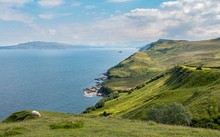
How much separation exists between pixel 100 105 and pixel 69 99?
69379 millimetres

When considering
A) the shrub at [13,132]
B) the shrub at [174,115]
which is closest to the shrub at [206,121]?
the shrub at [174,115]

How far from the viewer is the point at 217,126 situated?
4562cm

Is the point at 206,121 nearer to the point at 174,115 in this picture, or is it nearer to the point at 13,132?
the point at 174,115

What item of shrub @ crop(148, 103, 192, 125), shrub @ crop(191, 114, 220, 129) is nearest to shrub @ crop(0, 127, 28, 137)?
shrub @ crop(148, 103, 192, 125)

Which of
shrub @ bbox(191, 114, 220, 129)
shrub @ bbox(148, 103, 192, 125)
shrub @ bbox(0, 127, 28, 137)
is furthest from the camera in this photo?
shrub @ bbox(191, 114, 220, 129)

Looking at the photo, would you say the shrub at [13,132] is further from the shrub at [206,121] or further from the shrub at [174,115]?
the shrub at [206,121]

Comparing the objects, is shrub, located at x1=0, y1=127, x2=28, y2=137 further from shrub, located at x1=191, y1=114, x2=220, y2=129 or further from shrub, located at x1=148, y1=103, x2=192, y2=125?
shrub, located at x1=191, y1=114, x2=220, y2=129

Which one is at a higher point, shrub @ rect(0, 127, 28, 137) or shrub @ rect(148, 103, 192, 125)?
shrub @ rect(0, 127, 28, 137)

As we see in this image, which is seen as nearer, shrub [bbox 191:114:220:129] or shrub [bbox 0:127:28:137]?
shrub [bbox 0:127:28:137]

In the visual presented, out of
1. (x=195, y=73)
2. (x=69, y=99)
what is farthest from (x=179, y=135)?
(x=69, y=99)

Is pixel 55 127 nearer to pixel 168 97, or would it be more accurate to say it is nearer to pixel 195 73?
pixel 168 97

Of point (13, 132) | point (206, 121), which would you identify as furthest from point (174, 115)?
point (13, 132)

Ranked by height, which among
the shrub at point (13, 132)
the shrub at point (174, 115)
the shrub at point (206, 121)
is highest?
the shrub at point (13, 132)

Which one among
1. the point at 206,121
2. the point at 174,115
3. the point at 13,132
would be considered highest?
the point at 13,132
